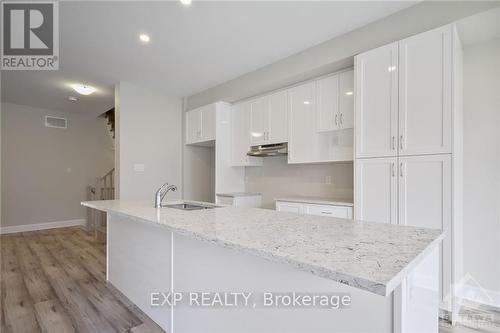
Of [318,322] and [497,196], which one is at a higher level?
[497,196]

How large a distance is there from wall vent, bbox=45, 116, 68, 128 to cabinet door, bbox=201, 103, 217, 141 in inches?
142

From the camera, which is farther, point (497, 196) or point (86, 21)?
point (86, 21)

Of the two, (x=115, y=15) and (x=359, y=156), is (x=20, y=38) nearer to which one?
(x=115, y=15)

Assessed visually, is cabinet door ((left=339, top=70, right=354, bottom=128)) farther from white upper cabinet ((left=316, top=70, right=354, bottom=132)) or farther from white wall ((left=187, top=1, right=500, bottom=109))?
white wall ((left=187, top=1, right=500, bottom=109))

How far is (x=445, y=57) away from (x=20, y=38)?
4008 millimetres

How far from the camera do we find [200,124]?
4.52 m

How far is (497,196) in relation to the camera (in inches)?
88.7

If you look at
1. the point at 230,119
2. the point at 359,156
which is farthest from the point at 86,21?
the point at 359,156

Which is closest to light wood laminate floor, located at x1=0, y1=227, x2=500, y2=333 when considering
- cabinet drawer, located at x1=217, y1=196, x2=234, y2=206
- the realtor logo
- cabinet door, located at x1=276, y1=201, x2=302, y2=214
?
cabinet door, located at x1=276, y1=201, x2=302, y2=214

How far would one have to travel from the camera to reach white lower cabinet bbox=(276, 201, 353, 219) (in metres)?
2.70

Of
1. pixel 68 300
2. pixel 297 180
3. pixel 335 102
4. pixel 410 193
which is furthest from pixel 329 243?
pixel 297 180

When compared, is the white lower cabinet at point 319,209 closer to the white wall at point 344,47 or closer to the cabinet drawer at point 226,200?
the cabinet drawer at point 226,200

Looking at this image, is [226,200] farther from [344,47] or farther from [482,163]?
[482,163]

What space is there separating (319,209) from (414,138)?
1221mm
